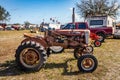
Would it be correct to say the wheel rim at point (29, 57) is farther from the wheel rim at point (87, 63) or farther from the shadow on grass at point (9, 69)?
the wheel rim at point (87, 63)

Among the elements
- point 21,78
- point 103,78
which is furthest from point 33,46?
point 103,78

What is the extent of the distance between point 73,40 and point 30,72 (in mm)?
2347

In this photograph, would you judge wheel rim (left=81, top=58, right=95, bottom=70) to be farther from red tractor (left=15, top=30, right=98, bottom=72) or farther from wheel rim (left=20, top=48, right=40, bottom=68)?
wheel rim (left=20, top=48, right=40, bottom=68)

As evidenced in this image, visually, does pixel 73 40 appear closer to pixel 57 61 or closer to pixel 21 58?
pixel 57 61

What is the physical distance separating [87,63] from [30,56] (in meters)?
2.00

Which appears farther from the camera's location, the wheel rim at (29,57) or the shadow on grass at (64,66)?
the wheel rim at (29,57)

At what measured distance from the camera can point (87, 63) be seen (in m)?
7.76

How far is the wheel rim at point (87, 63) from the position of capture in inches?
304

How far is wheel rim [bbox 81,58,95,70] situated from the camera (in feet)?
25.4

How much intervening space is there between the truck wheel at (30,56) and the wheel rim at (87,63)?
53.9 inches

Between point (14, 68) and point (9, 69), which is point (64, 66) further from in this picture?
point (9, 69)

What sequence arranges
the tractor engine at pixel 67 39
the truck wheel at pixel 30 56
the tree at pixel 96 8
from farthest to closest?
the tree at pixel 96 8, the tractor engine at pixel 67 39, the truck wheel at pixel 30 56

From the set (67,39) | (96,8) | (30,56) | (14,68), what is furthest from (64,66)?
(96,8)

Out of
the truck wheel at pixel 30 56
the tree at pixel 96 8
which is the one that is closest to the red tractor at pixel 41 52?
the truck wheel at pixel 30 56
